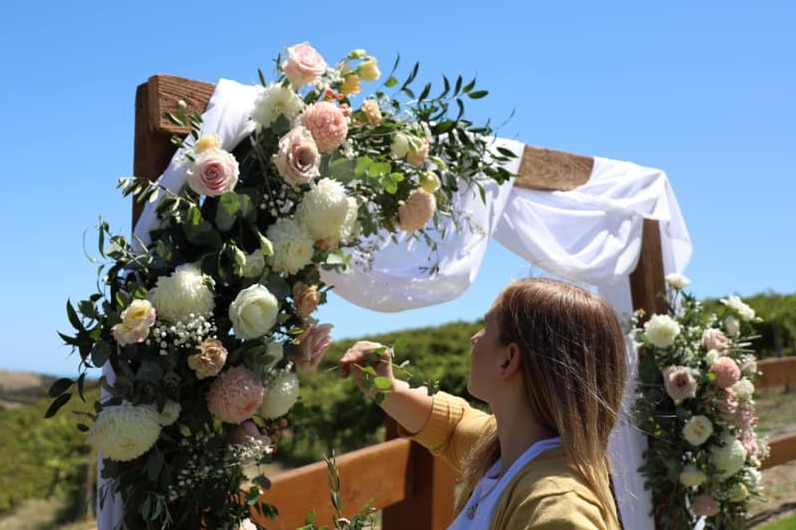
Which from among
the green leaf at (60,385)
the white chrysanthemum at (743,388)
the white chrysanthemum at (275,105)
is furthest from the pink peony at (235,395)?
the white chrysanthemum at (743,388)

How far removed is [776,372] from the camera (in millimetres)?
7484

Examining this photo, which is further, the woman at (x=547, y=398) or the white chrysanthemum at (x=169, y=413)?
the white chrysanthemum at (x=169, y=413)

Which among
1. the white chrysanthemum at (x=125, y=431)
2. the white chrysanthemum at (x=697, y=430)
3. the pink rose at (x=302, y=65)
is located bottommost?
the white chrysanthemum at (x=697, y=430)

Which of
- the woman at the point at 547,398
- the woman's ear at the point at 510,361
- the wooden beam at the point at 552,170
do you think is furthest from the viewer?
the wooden beam at the point at 552,170

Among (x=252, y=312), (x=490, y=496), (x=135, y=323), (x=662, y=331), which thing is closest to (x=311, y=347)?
(x=252, y=312)

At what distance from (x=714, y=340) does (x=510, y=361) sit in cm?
338

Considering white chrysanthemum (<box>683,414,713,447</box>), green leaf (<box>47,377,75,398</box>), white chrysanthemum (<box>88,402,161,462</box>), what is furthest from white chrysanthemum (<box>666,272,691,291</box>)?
green leaf (<box>47,377,75,398</box>)

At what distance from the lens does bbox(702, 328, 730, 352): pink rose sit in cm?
493

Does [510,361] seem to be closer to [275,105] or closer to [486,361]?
[486,361]

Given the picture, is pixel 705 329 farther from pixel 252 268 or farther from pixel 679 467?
pixel 252 268

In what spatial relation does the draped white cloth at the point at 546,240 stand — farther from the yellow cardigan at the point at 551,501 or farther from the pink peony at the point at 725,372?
the yellow cardigan at the point at 551,501

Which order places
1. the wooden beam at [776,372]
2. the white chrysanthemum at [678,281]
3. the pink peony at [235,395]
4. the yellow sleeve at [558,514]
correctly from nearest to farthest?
the yellow sleeve at [558,514], the pink peony at [235,395], the white chrysanthemum at [678,281], the wooden beam at [776,372]

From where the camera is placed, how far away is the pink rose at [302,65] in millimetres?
2596

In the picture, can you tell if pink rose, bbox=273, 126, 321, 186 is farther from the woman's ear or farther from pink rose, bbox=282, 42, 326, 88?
the woman's ear
